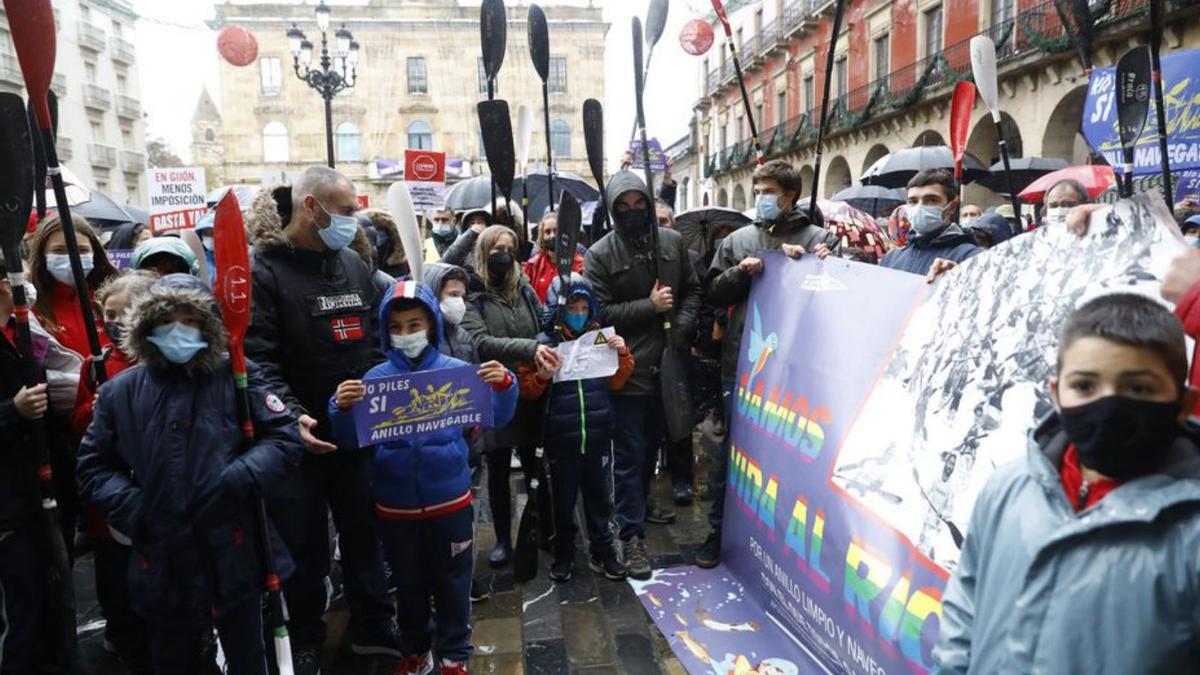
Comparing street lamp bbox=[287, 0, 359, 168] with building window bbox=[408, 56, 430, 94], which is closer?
street lamp bbox=[287, 0, 359, 168]

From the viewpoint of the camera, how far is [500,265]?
3.61 metres

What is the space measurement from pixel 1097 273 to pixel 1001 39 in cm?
1700

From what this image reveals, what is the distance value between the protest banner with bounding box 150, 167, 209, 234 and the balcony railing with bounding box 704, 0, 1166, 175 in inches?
401

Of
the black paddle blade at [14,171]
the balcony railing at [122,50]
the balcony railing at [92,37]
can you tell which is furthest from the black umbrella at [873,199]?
the balcony railing at [122,50]

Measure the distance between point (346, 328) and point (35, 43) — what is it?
146cm

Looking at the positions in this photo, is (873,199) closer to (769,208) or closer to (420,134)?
(769,208)

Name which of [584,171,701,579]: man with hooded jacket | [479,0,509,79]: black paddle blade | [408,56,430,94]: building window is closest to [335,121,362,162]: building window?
[408,56,430,94]: building window

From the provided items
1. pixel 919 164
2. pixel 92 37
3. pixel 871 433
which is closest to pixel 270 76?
pixel 92 37

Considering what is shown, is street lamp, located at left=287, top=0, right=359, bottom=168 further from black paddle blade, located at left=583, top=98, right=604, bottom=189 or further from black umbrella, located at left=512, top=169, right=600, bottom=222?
black paddle blade, located at left=583, top=98, right=604, bottom=189

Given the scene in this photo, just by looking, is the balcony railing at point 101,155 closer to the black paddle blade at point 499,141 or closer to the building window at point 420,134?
the building window at point 420,134

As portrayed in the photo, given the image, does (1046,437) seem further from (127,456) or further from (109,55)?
(109,55)

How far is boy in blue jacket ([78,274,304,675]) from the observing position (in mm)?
2229

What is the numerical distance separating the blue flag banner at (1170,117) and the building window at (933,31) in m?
16.1

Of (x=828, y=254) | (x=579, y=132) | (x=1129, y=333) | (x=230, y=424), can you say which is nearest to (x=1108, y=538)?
(x=1129, y=333)
